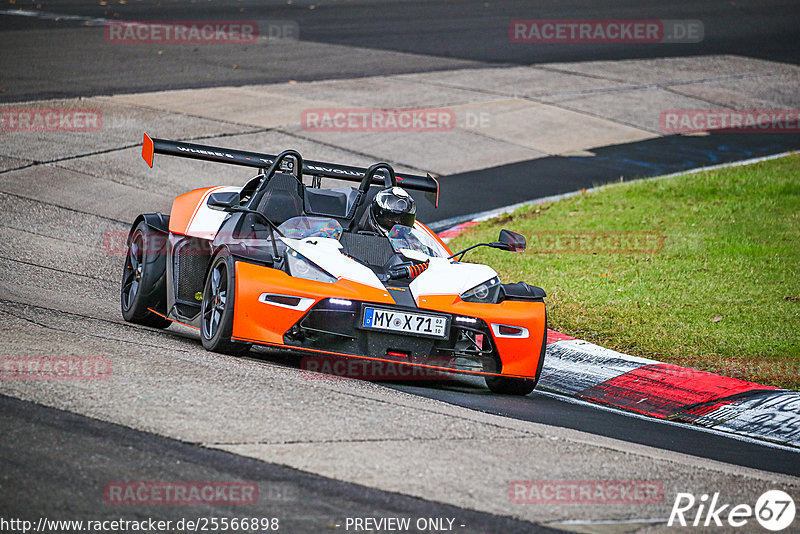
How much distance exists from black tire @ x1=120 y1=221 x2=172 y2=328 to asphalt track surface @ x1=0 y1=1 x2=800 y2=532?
2.59 meters

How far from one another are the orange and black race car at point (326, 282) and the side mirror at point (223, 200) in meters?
0.02

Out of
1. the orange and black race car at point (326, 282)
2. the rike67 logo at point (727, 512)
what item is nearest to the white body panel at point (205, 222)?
the orange and black race car at point (326, 282)

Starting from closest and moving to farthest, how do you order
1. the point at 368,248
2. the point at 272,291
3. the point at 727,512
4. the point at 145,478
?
the point at 145,478, the point at 727,512, the point at 272,291, the point at 368,248

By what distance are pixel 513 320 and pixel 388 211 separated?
144 centimetres

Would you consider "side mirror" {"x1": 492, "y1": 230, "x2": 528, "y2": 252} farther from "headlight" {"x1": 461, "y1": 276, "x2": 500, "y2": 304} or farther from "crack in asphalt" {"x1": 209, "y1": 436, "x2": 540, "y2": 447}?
"crack in asphalt" {"x1": 209, "y1": 436, "x2": 540, "y2": 447}

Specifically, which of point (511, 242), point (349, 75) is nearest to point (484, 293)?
point (511, 242)

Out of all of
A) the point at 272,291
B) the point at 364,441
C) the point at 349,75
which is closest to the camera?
the point at 364,441

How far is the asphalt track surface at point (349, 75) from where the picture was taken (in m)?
5.28

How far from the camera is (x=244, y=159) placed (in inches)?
377

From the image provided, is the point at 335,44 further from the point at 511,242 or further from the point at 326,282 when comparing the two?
the point at 326,282

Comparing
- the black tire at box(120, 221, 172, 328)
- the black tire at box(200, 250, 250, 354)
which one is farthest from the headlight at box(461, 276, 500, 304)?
the black tire at box(120, 221, 172, 328)

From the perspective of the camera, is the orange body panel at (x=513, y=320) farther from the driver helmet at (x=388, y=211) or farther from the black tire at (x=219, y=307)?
the black tire at (x=219, y=307)

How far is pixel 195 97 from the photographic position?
20406 mm

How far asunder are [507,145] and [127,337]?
40.4 ft
